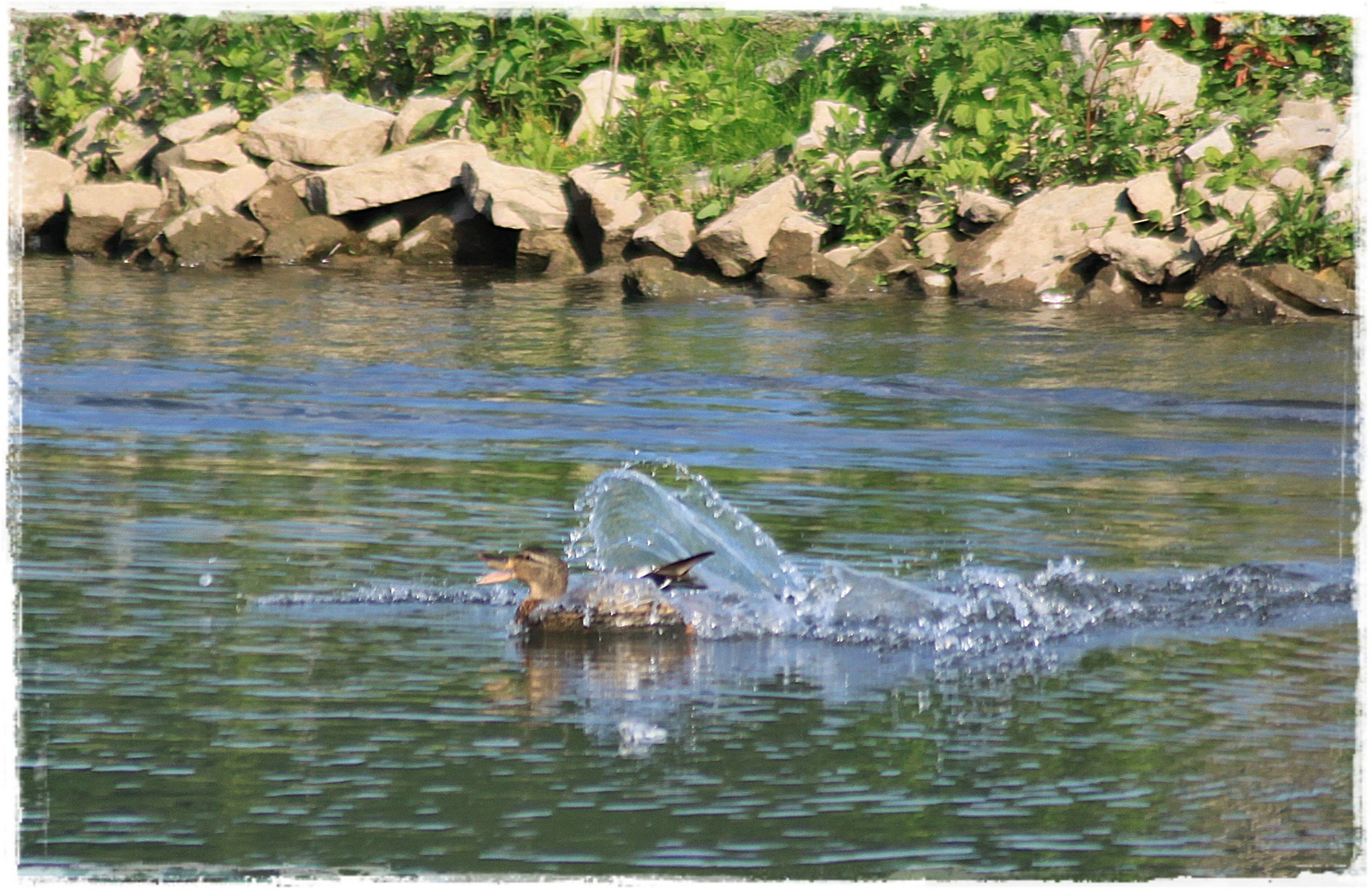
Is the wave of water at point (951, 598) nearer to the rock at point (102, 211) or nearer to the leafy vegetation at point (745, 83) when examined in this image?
the leafy vegetation at point (745, 83)

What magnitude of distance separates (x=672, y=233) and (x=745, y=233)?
0.76 metres

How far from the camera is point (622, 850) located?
4473 mm

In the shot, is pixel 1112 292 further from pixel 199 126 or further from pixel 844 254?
pixel 199 126

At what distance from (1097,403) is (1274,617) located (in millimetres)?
4962

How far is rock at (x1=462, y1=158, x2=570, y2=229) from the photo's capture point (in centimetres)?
1966

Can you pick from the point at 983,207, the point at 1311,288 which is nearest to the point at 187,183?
the point at 983,207

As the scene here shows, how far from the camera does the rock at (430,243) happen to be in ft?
67.3

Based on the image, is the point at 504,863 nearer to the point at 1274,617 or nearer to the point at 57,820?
the point at 57,820

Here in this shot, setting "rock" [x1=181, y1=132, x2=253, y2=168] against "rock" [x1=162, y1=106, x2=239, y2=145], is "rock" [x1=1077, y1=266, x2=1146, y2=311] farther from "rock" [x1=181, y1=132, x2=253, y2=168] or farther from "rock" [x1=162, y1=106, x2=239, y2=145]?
"rock" [x1=162, y1=106, x2=239, y2=145]

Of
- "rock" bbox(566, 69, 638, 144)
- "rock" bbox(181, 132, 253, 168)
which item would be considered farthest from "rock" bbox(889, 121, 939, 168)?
"rock" bbox(181, 132, 253, 168)

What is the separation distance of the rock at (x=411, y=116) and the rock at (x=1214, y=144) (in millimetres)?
7954

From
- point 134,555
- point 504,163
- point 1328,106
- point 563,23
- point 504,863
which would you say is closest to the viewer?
point 504,863

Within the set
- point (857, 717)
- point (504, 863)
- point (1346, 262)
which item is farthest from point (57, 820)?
point (1346, 262)

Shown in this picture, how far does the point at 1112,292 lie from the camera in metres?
16.5
